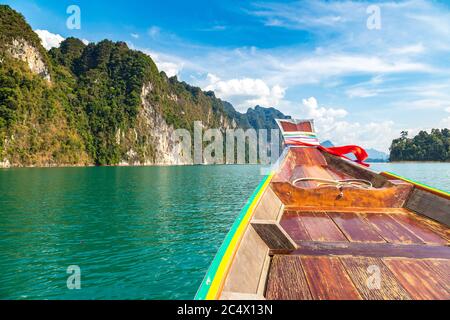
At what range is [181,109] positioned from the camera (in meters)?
174

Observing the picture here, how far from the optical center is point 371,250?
3.04 m

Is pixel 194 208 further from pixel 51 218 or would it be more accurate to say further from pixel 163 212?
pixel 51 218

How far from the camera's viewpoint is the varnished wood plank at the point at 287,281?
2.32 metres

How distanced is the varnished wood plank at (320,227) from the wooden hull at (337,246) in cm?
1

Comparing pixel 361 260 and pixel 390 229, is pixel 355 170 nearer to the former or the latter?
pixel 390 229

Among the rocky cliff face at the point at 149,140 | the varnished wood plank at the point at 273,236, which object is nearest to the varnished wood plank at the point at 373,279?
the varnished wood plank at the point at 273,236

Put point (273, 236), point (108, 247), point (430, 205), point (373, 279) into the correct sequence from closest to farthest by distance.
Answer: point (373, 279)
point (273, 236)
point (430, 205)
point (108, 247)

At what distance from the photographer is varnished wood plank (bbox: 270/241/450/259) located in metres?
2.95

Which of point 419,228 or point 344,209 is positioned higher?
point 344,209

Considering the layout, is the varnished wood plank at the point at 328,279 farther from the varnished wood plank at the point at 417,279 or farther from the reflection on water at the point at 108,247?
the reflection on water at the point at 108,247

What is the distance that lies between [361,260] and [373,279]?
345mm

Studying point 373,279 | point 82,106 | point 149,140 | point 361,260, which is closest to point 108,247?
point 361,260

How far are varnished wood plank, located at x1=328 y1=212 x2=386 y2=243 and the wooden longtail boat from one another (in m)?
0.01

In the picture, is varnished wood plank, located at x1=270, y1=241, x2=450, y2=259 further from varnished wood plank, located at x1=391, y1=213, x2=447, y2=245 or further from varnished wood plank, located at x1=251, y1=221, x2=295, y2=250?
varnished wood plank, located at x1=391, y1=213, x2=447, y2=245
